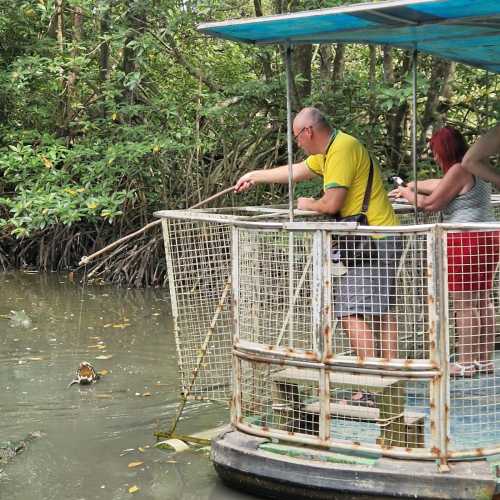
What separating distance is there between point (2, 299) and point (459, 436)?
26.6 ft

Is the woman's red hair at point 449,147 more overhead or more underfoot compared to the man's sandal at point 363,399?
more overhead

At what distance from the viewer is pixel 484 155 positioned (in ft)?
17.4

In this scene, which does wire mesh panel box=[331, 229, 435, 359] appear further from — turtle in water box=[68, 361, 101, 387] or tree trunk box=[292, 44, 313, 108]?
tree trunk box=[292, 44, 313, 108]

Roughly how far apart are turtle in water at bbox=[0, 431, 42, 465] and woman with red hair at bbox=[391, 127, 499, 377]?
268 centimetres

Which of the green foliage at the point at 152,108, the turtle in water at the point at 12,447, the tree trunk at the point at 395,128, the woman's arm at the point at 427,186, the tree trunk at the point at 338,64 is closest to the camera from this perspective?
the turtle in water at the point at 12,447

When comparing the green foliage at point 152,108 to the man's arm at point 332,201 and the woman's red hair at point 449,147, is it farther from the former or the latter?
the man's arm at point 332,201

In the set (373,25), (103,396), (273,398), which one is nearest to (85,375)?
(103,396)

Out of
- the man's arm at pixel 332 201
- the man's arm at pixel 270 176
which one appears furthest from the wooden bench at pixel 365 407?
the man's arm at pixel 270 176

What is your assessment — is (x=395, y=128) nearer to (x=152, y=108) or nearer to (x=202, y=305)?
(x=152, y=108)

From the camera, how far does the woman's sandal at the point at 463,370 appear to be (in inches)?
187

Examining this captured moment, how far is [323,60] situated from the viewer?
1175cm

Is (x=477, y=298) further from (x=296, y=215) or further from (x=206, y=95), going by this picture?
(x=206, y=95)

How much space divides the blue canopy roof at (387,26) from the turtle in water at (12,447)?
2775 mm

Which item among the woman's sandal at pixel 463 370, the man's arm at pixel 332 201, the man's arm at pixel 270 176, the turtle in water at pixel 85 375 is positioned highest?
the man's arm at pixel 270 176
